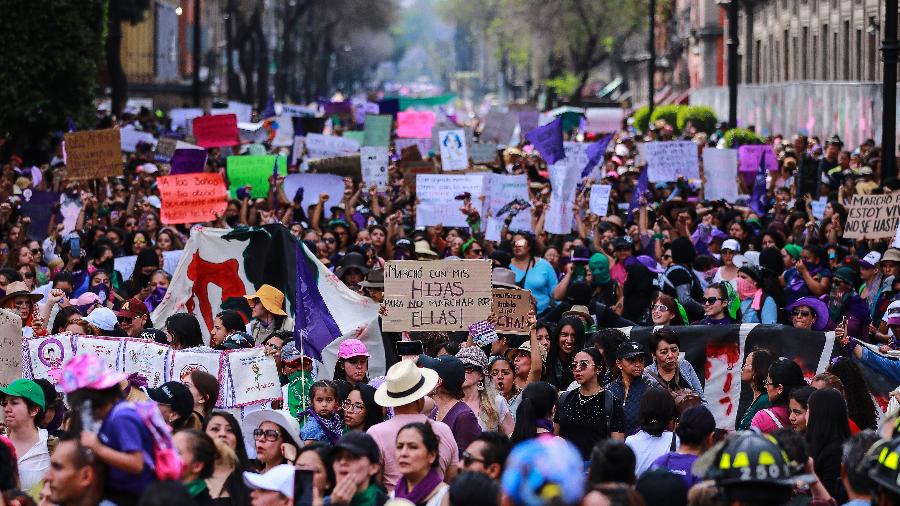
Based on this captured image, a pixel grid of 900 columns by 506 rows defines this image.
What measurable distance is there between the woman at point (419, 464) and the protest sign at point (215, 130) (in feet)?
54.8

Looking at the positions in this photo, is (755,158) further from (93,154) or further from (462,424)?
(462,424)

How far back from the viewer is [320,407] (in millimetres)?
8828

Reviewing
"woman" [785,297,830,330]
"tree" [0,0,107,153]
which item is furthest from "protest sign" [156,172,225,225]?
"tree" [0,0,107,153]

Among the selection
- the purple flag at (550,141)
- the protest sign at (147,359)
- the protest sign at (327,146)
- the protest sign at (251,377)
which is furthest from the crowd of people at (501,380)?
the protest sign at (327,146)

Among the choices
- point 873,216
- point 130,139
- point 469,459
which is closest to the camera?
point 469,459

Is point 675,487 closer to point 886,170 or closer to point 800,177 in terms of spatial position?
point 886,170

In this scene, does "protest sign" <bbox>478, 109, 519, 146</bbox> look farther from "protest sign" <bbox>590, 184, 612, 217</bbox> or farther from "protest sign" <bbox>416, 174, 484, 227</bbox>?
"protest sign" <bbox>590, 184, 612, 217</bbox>

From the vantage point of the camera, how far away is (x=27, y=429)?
27.8ft

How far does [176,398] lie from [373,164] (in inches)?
477

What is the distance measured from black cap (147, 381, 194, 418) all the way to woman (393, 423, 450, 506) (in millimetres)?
1237

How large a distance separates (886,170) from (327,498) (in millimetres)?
11341

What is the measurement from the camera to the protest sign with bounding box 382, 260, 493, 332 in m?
11.0

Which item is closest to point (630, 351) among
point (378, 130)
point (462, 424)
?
point (462, 424)

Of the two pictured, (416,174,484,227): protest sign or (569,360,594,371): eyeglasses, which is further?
(416,174,484,227): protest sign
